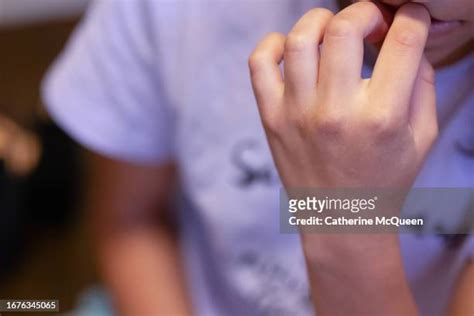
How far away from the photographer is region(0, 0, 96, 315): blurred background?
1020mm

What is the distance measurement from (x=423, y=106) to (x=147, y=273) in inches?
14.2

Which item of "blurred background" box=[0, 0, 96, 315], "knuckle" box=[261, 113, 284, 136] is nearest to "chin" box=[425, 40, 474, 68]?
"knuckle" box=[261, 113, 284, 136]

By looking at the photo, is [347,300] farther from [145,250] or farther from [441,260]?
[145,250]

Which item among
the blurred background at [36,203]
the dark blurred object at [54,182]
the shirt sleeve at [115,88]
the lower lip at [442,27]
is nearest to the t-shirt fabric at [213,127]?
the shirt sleeve at [115,88]

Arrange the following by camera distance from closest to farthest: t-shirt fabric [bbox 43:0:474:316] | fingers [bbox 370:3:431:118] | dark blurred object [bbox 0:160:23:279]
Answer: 1. fingers [bbox 370:3:431:118]
2. t-shirt fabric [bbox 43:0:474:316]
3. dark blurred object [bbox 0:160:23:279]

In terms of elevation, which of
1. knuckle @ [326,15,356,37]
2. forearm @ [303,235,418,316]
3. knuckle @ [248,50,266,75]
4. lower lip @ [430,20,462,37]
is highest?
knuckle @ [326,15,356,37]

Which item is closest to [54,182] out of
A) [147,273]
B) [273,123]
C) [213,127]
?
→ [147,273]

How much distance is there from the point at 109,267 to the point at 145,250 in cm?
5

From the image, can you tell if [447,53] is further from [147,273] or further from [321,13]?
[147,273]

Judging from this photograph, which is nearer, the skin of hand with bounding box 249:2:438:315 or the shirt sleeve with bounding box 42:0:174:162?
the skin of hand with bounding box 249:2:438:315

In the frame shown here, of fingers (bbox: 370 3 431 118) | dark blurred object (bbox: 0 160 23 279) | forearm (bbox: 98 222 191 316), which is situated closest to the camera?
fingers (bbox: 370 3 431 118)

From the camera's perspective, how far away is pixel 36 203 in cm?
112

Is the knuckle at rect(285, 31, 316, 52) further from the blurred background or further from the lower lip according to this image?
the blurred background

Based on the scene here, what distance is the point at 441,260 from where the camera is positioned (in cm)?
49
